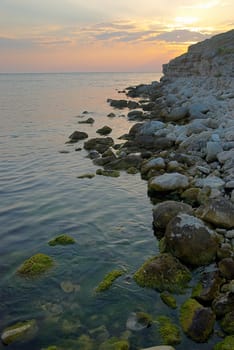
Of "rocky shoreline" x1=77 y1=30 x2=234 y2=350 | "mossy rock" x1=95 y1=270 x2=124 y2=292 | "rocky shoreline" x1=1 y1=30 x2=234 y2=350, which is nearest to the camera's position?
"rocky shoreline" x1=1 y1=30 x2=234 y2=350

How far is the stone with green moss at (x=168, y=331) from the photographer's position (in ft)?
24.0

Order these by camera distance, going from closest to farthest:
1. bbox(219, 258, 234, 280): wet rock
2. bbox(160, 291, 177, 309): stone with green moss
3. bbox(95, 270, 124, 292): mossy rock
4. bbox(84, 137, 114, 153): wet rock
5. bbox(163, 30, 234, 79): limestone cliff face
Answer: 1. bbox(160, 291, 177, 309): stone with green moss
2. bbox(219, 258, 234, 280): wet rock
3. bbox(95, 270, 124, 292): mossy rock
4. bbox(84, 137, 114, 153): wet rock
5. bbox(163, 30, 234, 79): limestone cliff face

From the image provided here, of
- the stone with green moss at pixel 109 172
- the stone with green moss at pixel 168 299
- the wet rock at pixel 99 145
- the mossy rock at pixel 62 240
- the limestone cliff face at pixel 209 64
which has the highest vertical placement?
the limestone cliff face at pixel 209 64

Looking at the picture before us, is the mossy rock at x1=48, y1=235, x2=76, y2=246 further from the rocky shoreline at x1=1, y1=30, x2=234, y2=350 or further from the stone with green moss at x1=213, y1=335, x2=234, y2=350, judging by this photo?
the stone with green moss at x1=213, y1=335, x2=234, y2=350

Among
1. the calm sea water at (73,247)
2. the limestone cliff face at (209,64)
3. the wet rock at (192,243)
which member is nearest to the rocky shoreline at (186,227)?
the wet rock at (192,243)

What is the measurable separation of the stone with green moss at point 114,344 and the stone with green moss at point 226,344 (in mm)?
1665

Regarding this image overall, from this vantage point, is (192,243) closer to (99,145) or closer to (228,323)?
(228,323)

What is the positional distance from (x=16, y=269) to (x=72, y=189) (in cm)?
708

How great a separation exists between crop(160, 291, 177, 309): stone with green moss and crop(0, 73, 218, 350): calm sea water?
121 millimetres

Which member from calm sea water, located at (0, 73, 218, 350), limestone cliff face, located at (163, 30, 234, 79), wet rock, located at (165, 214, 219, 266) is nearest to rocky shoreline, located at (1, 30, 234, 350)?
wet rock, located at (165, 214, 219, 266)

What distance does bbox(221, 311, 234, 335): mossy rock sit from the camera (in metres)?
7.47

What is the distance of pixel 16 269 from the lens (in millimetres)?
9945

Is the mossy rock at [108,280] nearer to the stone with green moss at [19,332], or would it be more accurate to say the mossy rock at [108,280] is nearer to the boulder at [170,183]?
the stone with green moss at [19,332]

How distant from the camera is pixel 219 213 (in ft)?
37.6
